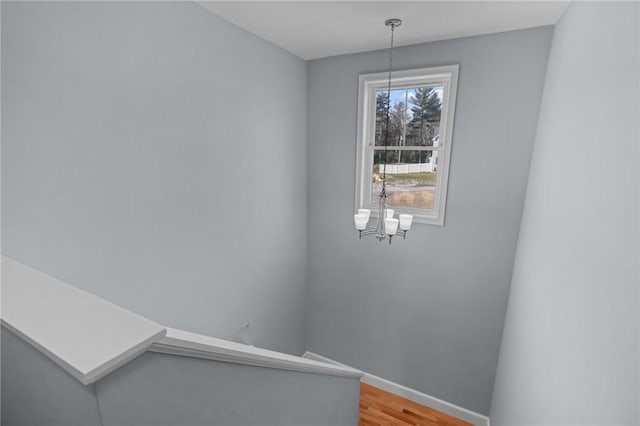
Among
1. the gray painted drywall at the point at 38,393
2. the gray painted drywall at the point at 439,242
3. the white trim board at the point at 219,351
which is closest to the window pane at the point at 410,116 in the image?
the gray painted drywall at the point at 439,242

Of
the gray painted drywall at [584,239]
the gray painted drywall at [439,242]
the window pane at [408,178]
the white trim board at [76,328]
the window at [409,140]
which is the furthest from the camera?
the window pane at [408,178]

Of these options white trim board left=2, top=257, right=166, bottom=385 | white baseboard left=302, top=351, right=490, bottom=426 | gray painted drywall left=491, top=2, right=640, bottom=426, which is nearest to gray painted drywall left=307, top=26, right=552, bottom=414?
white baseboard left=302, top=351, right=490, bottom=426

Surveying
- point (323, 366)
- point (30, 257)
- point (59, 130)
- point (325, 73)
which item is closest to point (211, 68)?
point (59, 130)

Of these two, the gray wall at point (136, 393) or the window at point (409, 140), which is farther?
the window at point (409, 140)

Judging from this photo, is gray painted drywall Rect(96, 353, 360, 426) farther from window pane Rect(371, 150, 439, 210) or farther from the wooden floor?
window pane Rect(371, 150, 439, 210)

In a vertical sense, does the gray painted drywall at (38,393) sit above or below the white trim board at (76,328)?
below

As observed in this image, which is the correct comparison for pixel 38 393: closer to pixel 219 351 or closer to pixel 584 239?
pixel 219 351

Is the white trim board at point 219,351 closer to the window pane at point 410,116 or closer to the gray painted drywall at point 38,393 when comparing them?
the gray painted drywall at point 38,393

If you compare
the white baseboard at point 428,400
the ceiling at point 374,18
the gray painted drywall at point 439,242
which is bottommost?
the white baseboard at point 428,400

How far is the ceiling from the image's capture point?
2.00m

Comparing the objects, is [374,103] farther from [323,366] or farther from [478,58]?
[323,366]

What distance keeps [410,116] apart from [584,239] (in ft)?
6.49

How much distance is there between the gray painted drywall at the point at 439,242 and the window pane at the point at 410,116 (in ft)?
0.78

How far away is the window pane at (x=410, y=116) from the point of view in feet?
9.33
